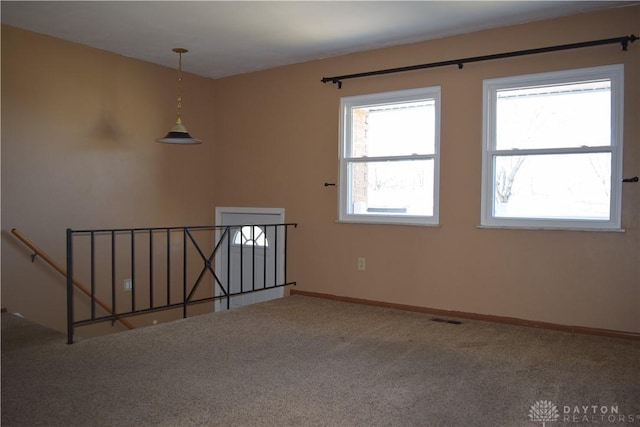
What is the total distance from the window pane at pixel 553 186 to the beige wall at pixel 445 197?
157mm

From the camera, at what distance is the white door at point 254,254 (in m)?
5.46

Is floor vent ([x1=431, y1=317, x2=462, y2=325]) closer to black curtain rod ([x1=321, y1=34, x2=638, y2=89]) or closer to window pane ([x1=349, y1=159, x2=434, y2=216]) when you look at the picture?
window pane ([x1=349, y1=159, x2=434, y2=216])

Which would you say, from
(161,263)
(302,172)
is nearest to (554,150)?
(302,172)

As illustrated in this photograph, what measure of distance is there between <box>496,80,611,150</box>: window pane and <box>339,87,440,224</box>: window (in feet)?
1.98

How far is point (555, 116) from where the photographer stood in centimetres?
390

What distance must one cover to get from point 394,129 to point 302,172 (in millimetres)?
1104

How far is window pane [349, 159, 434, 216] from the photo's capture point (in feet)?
14.8

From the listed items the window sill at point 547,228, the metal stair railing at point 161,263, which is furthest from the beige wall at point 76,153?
the window sill at point 547,228

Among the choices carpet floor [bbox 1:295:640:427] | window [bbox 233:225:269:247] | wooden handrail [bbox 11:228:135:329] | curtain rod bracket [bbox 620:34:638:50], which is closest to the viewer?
carpet floor [bbox 1:295:640:427]

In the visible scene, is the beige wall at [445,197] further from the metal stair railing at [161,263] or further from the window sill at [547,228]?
the metal stair railing at [161,263]

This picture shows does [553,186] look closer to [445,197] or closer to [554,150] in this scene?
[554,150]

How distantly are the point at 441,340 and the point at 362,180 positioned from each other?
6.29ft

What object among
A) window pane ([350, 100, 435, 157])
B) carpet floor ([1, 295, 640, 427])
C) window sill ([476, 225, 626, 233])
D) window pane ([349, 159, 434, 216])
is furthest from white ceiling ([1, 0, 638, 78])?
carpet floor ([1, 295, 640, 427])

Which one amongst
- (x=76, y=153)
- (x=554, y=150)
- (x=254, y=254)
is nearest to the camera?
(x=554, y=150)
